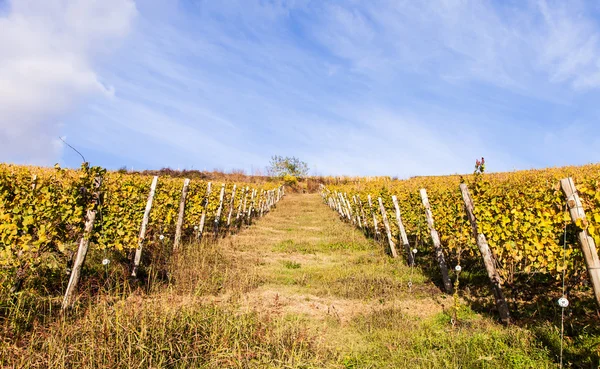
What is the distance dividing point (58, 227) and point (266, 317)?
149 inches

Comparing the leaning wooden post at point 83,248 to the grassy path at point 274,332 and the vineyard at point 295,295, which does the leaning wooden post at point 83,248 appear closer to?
the vineyard at point 295,295

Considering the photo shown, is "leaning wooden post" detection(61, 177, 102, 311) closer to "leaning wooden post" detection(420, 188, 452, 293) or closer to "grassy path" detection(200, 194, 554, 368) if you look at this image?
"grassy path" detection(200, 194, 554, 368)

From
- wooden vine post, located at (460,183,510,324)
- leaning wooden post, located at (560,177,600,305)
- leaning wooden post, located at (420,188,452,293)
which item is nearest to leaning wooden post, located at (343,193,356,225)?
leaning wooden post, located at (420,188,452,293)

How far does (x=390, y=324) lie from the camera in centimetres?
553

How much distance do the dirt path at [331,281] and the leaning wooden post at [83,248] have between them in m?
2.65

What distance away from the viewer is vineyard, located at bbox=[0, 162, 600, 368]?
4.04 meters

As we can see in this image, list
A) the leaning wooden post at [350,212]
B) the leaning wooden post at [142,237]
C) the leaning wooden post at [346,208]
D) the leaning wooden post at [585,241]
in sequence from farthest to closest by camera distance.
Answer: the leaning wooden post at [346,208]
the leaning wooden post at [350,212]
the leaning wooden post at [142,237]
the leaning wooden post at [585,241]

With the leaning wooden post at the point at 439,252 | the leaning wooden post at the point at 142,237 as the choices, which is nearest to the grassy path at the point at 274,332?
the leaning wooden post at the point at 439,252

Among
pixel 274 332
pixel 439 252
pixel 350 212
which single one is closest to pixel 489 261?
pixel 439 252

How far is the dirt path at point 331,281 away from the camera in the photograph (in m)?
6.48

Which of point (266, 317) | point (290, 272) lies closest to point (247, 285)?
point (290, 272)

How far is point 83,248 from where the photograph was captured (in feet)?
18.9

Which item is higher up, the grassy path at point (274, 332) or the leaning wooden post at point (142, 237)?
the leaning wooden post at point (142, 237)

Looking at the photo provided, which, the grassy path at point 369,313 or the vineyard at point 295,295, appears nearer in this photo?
the vineyard at point 295,295
